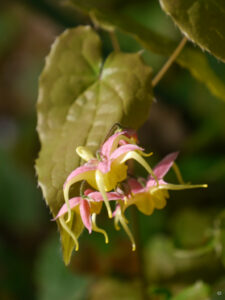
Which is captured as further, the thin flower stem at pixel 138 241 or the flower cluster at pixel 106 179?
the thin flower stem at pixel 138 241

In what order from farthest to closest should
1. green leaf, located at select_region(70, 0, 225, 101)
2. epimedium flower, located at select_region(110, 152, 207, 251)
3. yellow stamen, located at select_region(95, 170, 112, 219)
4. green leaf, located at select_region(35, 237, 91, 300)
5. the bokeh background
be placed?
1. green leaf, located at select_region(35, 237, 91, 300)
2. the bokeh background
3. green leaf, located at select_region(70, 0, 225, 101)
4. epimedium flower, located at select_region(110, 152, 207, 251)
5. yellow stamen, located at select_region(95, 170, 112, 219)

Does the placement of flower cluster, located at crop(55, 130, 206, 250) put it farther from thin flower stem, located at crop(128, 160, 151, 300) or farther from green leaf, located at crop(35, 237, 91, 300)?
green leaf, located at crop(35, 237, 91, 300)

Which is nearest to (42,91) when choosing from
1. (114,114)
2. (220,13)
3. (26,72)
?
(114,114)

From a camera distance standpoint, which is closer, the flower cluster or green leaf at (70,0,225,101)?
the flower cluster

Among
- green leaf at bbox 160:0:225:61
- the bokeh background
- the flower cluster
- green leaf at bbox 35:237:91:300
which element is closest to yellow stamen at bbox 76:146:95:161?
the flower cluster

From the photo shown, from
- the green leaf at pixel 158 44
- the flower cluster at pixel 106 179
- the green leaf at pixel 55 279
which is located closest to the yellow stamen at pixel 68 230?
the flower cluster at pixel 106 179

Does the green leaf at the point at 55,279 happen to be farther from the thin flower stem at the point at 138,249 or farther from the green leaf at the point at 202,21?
the green leaf at the point at 202,21

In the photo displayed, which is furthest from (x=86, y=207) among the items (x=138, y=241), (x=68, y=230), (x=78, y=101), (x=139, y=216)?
(x=139, y=216)
